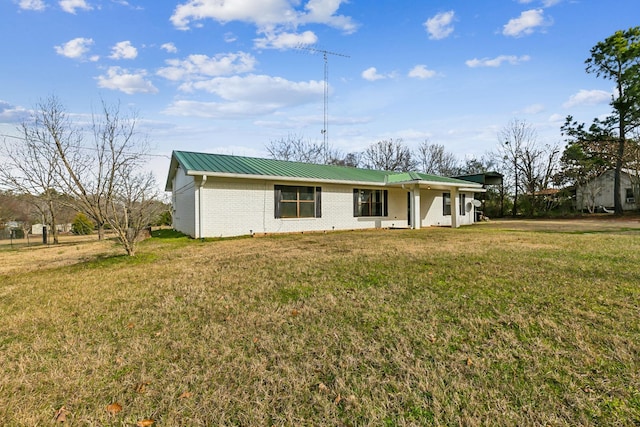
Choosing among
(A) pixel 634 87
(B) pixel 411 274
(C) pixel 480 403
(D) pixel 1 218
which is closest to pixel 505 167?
(A) pixel 634 87

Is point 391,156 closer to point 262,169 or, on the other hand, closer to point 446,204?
point 446,204

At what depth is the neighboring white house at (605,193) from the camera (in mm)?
26184

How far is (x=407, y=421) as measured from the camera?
1774 millimetres

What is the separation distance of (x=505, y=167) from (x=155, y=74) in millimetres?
29686

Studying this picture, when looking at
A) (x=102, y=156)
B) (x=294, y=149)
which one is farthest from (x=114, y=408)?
(x=294, y=149)

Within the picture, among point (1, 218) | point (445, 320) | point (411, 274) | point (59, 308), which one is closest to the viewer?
point (445, 320)

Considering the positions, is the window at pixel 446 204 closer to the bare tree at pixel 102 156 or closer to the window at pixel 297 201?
the window at pixel 297 201

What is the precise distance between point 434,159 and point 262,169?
30.3 metres

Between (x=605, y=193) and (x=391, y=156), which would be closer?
(x=605, y=193)

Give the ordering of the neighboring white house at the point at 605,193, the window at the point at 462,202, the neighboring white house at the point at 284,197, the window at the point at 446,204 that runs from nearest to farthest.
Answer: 1. the neighboring white house at the point at 284,197
2. the window at the point at 446,204
3. the window at the point at 462,202
4. the neighboring white house at the point at 605,193

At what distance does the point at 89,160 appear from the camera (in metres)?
11.5

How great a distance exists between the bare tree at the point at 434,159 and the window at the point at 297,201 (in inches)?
1072

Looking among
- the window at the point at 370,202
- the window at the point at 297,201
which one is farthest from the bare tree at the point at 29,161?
Result: the window at the point at 370,202

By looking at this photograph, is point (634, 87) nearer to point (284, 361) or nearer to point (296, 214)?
point (296, 214)
